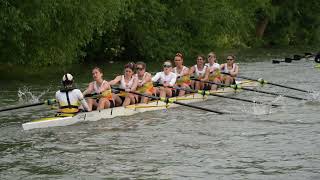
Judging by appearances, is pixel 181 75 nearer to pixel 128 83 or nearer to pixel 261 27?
pixel 128 83

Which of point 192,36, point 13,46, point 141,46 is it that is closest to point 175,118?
point 13,46

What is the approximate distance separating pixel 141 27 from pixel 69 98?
21.2 metres

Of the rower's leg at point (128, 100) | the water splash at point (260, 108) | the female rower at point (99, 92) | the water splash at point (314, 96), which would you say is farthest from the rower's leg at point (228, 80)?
the female rower at point (99, 92)

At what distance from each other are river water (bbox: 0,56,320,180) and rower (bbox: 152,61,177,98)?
64 centimetres

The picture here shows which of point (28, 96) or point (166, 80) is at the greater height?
point (166, 80)

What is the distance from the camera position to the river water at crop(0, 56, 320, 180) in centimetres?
1090

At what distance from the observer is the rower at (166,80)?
18141 millimetres

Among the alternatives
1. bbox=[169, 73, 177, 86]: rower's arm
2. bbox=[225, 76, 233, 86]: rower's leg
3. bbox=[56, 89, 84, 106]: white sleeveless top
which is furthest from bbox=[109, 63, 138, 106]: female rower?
bbox=[225, 76, 233, 86]: rower's leg

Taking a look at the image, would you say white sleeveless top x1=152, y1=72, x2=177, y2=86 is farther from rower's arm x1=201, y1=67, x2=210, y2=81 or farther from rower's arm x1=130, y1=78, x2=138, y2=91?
rower's arm x1=201, y1=67, x2=210, y2=81

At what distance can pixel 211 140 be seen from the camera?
1338 centimetres

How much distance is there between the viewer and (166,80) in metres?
18.7

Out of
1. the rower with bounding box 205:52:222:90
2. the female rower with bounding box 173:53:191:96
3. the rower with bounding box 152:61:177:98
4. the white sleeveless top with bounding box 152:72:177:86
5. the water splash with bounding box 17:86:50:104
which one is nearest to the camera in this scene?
the rower with bounding box 152:61:177:98

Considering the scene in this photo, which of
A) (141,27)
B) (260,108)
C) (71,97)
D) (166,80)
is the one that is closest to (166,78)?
(166,80)

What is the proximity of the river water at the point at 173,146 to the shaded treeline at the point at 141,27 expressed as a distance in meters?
6.53
